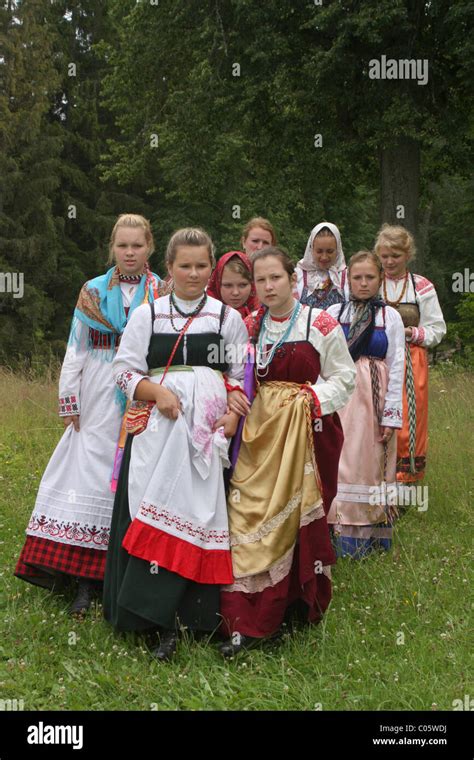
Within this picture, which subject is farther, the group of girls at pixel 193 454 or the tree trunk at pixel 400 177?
the tree trunk at pixel 400 177

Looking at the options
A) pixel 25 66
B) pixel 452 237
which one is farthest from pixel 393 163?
pixel 452 237

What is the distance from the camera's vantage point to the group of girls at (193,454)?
3.81 meters

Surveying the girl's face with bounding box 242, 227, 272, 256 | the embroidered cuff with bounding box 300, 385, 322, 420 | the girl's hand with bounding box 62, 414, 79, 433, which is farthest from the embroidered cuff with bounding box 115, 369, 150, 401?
the girl's face with bounding box 242, 227, 272, 256

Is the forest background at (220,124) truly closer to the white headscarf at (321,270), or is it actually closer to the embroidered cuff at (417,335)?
the embroidered cuff at (417,335)

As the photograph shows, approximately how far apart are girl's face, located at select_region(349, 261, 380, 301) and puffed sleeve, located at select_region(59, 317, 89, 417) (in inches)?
70.6

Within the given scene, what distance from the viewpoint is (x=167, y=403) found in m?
3.81

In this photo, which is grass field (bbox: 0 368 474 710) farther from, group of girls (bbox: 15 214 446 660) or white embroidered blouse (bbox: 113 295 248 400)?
white embroidered blouse (bbox: 113 295 248 400)

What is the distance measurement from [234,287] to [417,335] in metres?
1.70

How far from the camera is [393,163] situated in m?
13.4

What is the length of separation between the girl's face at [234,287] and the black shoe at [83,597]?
5.90ft

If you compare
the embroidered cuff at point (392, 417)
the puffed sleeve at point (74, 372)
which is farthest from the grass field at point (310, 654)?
the puffed sleeve at point (74, 372)

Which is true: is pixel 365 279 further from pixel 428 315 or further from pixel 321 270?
pixel 428 315

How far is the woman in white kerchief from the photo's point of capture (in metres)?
5.61

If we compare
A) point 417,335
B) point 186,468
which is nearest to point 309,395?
point 186,468
